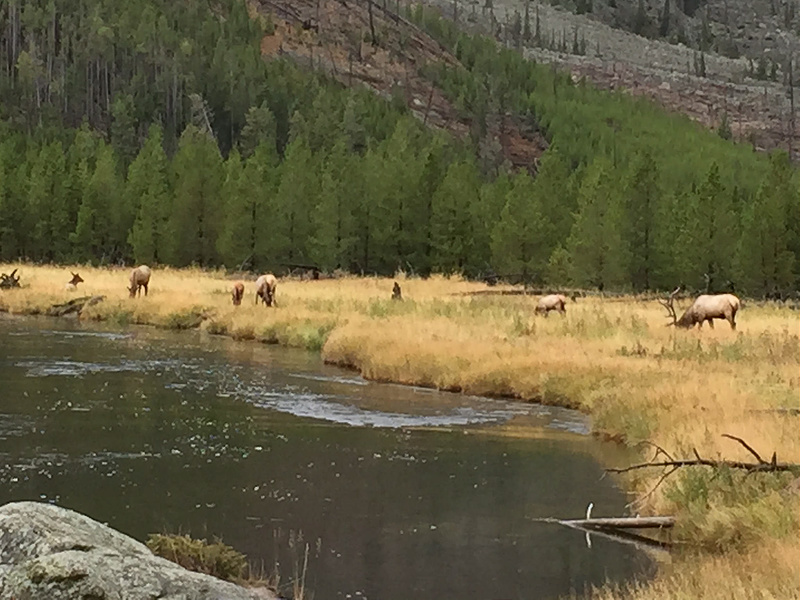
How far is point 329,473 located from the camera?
15.8 metres

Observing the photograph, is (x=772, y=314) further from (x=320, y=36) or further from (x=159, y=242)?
(x=320, y=36)

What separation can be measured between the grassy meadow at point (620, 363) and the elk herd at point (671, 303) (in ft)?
1.48

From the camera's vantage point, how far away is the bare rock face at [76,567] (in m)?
7.32

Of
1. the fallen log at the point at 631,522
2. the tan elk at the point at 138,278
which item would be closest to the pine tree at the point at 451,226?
the tan elk at the point at 138,278

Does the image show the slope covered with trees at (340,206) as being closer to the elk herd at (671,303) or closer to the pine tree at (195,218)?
the pine tree at (195,218)

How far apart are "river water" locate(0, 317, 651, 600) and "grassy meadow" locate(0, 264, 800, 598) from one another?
0.88 meters

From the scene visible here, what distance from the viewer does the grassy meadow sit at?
452 inches

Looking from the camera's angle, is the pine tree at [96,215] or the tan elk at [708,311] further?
the pine tree at [96,215]

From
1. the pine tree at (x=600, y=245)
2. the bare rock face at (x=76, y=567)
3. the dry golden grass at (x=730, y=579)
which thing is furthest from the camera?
the pine tree at (x=600, y=245)

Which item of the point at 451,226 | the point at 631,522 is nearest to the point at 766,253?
the point at 451,226

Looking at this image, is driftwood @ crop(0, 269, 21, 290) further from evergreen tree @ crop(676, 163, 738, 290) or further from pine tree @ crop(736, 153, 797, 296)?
pine tree @ crop(736, 153, 797, 296)

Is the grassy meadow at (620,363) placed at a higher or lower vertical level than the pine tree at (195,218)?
Answer: lower

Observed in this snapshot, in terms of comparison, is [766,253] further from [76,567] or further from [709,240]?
[76,567]

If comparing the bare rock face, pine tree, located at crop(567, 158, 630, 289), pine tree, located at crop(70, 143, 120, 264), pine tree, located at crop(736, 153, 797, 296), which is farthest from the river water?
pine tree, located at crop(70, 143, 120, 264)
